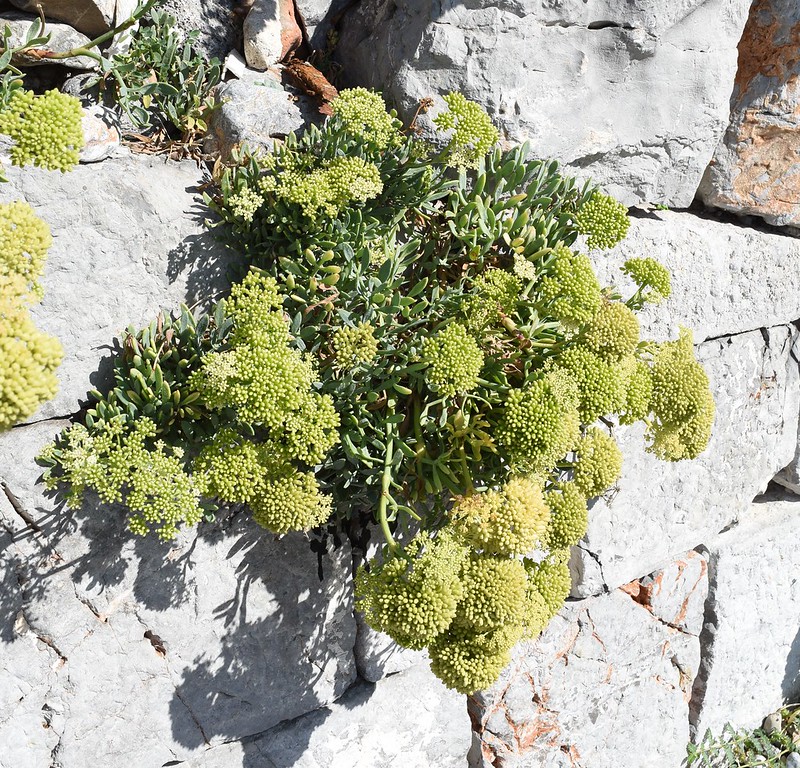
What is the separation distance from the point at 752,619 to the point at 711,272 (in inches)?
54.3

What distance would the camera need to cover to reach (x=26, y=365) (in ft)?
3.32

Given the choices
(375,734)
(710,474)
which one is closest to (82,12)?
(375,734)

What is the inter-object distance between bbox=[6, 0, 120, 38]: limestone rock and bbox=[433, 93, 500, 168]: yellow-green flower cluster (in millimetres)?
693

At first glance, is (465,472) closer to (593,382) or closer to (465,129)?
(593,382)

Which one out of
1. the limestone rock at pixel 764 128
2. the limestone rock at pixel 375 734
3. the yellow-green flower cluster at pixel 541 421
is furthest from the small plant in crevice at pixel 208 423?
the limestone rock at pixel 764 128

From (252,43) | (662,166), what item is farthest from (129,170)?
(662,166)

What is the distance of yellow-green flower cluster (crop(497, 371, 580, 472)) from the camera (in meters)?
1.35

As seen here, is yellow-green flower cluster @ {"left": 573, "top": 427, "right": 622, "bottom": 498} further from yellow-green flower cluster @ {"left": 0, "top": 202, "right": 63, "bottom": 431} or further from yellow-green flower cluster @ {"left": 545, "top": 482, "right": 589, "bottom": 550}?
yellow-green flower cluster @ {"left": 0, "top": 202, "right": 63, "bottom": 431}

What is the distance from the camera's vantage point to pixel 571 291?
57.2 inches

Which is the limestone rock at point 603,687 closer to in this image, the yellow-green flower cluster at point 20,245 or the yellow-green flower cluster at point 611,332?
the yellow-green flower cluster at point 611,332

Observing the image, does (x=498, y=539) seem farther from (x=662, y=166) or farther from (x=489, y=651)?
(x=662, y=166)

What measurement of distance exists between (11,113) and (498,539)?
1093 millimetres

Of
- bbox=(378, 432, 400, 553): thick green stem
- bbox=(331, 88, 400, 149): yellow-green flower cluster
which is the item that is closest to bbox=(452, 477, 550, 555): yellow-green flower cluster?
bbox=(378, 432, 400, 553): thick green stem

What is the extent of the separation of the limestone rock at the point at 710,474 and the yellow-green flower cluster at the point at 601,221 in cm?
76
